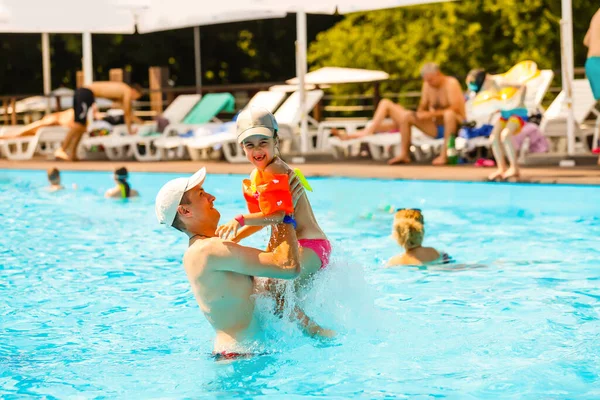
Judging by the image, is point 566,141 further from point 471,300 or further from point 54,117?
point 54,117

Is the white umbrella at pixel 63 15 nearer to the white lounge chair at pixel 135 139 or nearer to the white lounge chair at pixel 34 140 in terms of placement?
the white lounge chair at pixel 135 139

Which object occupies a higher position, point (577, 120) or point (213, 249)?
point (577, 120)

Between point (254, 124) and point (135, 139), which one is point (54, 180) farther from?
point (254, 124)

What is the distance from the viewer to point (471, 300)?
19.4 feet

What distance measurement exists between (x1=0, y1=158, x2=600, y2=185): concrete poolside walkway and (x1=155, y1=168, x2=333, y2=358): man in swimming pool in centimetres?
621

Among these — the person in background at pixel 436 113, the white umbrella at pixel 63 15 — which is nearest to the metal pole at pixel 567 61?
the person in background at pixel 436 113

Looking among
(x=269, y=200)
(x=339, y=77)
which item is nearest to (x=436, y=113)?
(x=339, y=77)

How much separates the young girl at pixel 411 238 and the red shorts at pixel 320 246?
2241 mm

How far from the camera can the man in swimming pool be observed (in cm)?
389

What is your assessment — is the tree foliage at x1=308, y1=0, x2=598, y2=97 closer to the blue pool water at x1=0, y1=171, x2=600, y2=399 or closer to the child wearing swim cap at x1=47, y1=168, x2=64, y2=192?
the child wearing swim cap at x1=47, y1=168, x2=64, y2=192

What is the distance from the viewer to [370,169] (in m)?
12.1

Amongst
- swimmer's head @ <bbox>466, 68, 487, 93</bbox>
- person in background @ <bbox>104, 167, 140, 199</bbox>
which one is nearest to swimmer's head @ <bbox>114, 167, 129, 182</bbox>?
person in background @ <bbox>104, 167, 140, 199</bbox>

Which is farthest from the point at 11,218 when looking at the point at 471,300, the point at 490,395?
the point at 490,395

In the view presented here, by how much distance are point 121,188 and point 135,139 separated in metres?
4.18
